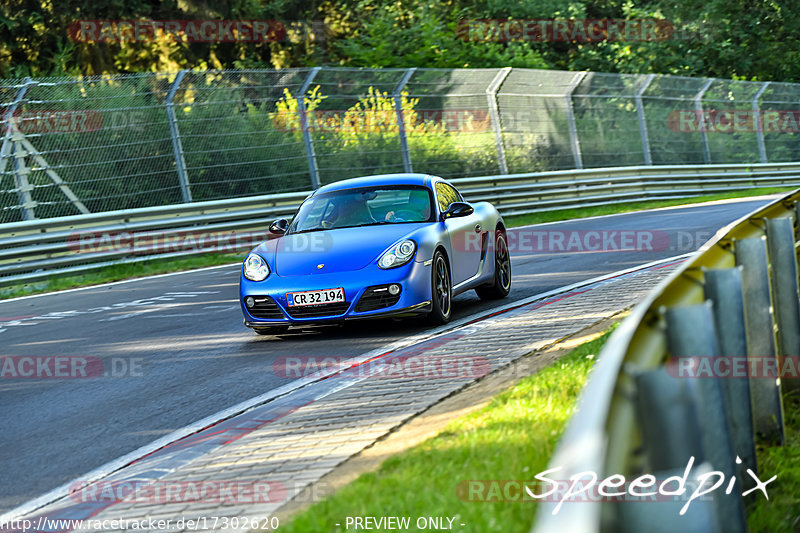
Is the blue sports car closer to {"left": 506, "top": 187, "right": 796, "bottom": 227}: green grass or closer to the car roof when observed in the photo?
the car roof

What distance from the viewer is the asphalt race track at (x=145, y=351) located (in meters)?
6.17

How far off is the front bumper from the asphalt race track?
23cm

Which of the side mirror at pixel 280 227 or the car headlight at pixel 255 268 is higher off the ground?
the side mirror at pixel 280 227

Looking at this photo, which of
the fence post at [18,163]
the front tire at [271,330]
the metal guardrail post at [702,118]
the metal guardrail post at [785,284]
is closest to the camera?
the metal guardrail post at [785,284]

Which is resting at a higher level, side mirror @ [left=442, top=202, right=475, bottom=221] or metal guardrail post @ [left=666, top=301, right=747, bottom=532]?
metal guardrail post @ [left=666, top=301, right=747, bottom=532]

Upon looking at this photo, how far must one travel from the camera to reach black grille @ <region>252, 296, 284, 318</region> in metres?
9.04

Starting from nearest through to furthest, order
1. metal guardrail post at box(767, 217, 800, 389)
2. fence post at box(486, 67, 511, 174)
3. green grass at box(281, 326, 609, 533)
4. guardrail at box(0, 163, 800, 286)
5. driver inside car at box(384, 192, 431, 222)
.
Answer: green grass at box(281, 326, 609, 533), metal guardrail post at box(767, 217, 800, 389), driver inside car at box(384, 192, 431, 222), guardrail at box(0, 163, 800, 286), fence post at box(486, 67, 511, 174)

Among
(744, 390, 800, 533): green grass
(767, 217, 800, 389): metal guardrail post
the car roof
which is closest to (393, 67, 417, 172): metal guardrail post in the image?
the car roof

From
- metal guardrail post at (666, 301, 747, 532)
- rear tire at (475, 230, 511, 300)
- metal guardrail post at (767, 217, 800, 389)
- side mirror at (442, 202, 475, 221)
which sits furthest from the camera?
rear tire at (475, 230, 511, 300)

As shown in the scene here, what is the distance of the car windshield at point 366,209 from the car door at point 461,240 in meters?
0.21

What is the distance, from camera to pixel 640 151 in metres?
28.1

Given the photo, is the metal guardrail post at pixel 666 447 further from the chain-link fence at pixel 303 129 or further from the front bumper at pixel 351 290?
the chain-link fence at pixel 303 129

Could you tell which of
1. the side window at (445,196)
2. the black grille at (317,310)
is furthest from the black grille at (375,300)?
the side window at (445,196)

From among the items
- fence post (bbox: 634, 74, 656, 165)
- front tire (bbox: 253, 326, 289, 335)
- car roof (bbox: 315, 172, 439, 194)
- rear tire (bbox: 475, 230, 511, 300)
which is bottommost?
fence post (bbox: 634, 74, 656, 165)
